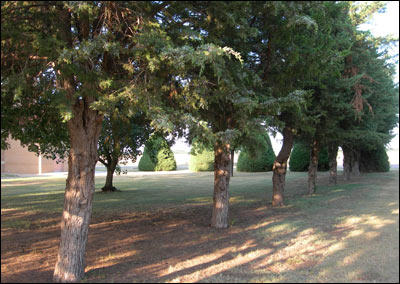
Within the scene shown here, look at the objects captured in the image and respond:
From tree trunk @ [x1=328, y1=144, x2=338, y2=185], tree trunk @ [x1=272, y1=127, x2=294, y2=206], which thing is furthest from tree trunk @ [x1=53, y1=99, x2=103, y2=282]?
tree trunk @ [x1=328, y1=144, x2=338, y2=185]

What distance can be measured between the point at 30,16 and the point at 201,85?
109 inches

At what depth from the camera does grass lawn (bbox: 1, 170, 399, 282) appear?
529 centimetres

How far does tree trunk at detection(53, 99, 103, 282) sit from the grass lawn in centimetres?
40

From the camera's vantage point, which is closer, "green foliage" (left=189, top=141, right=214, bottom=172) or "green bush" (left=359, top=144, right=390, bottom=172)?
"green bush" (left=359, top=144, right=390, bottom=172)

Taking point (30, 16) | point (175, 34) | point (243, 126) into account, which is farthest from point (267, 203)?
point (30, 16)

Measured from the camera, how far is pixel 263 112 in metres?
7.83

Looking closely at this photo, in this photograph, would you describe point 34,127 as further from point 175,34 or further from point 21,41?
point 175,34

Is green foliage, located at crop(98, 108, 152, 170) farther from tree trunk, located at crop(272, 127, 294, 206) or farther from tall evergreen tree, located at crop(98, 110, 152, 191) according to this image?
tree trunk, located at crop(272, 127, 294, 206)

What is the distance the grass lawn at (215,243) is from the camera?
17.4 ft

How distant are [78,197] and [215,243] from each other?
11.2 feet

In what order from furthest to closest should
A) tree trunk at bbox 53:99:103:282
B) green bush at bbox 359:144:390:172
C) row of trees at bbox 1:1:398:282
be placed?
green bush at bbox 359:144:390:172, tree trunk at bbox 53:99:103:282, row of trees at bbox 1:1:398:282

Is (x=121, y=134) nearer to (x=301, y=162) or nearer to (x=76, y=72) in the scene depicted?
(x=76, y=72)

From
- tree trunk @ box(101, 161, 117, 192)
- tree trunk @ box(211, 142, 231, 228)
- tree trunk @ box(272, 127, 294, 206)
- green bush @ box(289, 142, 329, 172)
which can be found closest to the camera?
tree trunk @ box(211, 142, 231, 228)

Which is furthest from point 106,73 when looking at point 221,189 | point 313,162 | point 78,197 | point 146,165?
point 146,165
